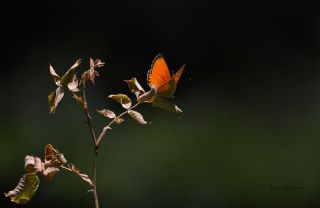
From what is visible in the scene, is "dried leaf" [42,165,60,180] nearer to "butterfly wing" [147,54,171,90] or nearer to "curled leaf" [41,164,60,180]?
"curled leaf" [41,164,60,180]

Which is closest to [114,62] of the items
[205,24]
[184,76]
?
[184,76]

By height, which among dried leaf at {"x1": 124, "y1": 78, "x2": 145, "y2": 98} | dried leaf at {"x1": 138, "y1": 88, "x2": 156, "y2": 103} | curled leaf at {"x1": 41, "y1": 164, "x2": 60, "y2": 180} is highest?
dried leaf at {"x1": 124, "y1": 78, "x2": 145, "y2": 98}

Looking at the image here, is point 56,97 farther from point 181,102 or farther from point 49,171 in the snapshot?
point 181,102

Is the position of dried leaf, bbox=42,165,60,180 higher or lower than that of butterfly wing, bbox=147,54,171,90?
lower

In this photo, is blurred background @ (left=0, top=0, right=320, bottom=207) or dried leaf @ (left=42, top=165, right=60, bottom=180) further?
blurred background @ (left=0, top=0, right=320, bottom=207)

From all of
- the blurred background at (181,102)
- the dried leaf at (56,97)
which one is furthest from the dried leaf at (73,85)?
the blurred background at (181,102)

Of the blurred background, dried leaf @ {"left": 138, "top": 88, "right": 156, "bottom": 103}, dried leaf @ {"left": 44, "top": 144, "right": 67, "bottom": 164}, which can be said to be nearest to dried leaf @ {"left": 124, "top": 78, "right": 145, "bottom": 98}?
dried leaf @ {"left": 138, "top": 88, "right": 156, "bottom": 103}
